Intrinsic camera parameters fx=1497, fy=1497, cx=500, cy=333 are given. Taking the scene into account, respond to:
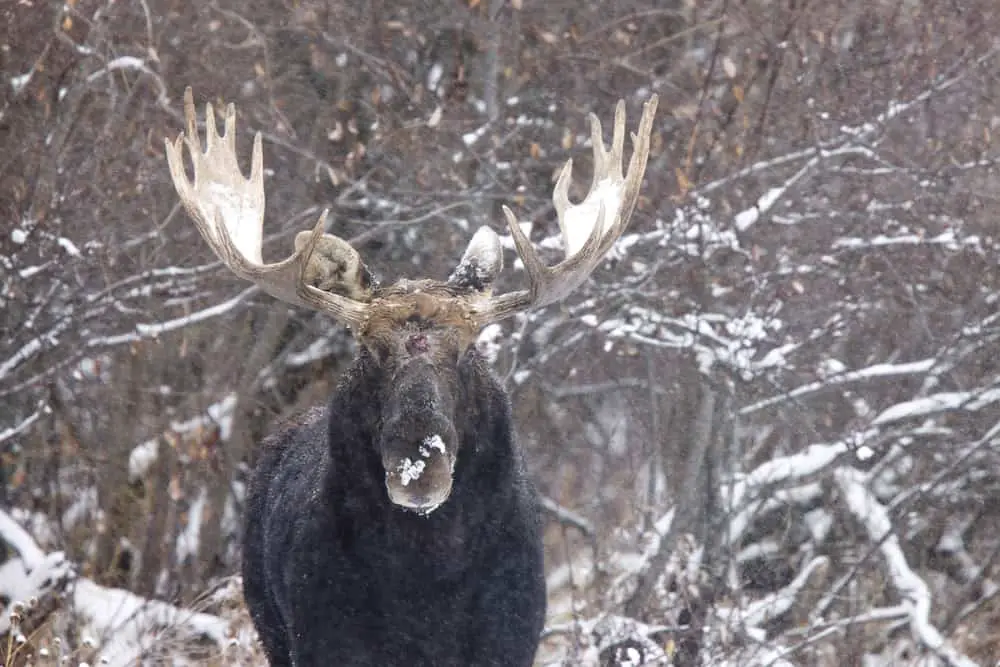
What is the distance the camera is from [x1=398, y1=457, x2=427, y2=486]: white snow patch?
432 cm

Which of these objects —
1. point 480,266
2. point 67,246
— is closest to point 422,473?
point 480,266

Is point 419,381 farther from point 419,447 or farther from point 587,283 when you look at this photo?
point 587,283

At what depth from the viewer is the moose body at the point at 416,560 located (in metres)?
4.94

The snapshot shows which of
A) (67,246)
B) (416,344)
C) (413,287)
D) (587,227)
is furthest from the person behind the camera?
(67,246)

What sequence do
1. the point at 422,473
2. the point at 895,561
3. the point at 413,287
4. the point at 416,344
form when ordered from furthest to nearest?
the point at 895,561, the point at 413,287, the point at 416,344, the point at 422,473

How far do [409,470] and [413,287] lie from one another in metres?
0.85

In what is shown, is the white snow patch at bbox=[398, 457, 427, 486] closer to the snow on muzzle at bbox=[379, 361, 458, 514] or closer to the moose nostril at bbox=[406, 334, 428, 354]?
the snow on muzzle at bbox=[379, 361, 458, 514]

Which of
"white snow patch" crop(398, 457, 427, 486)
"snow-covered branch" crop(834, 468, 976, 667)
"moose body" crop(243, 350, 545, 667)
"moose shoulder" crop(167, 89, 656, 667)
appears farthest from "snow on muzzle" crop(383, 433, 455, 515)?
"snow-covered branch" crop(834, 468, 976, 667)

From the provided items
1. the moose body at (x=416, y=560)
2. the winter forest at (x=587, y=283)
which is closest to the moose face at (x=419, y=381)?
the moose body at (x=416, y=560)

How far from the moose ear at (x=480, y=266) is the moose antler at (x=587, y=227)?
0.12 m

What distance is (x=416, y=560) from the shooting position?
4.98 meters

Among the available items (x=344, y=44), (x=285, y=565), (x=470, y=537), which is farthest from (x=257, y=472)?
(x=344, y=44)

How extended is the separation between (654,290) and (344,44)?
2353 millimetres

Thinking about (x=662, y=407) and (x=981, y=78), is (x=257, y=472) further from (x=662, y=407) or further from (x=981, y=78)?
(x=981, y=78)
